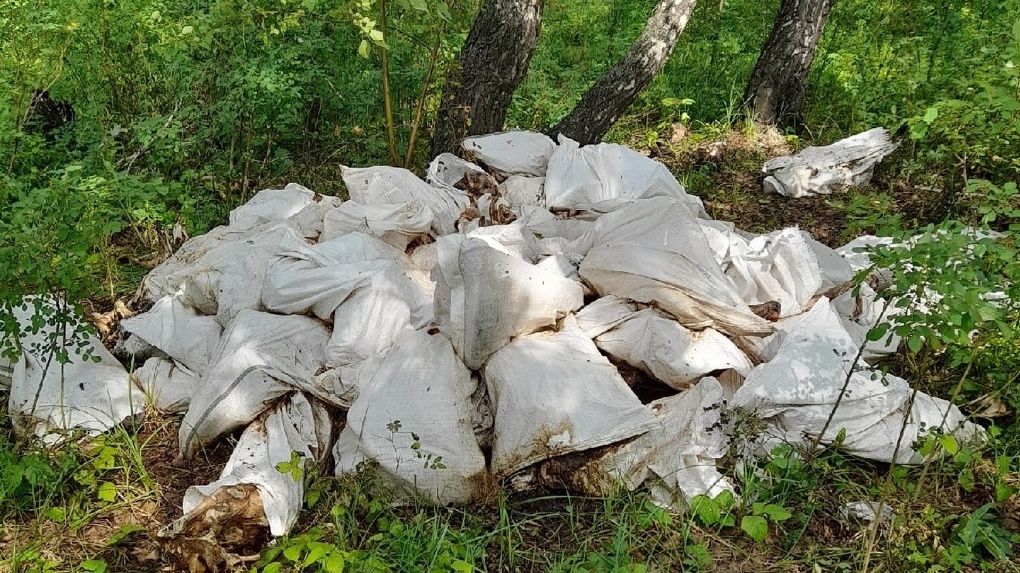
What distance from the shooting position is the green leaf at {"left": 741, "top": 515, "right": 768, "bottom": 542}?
1972mm

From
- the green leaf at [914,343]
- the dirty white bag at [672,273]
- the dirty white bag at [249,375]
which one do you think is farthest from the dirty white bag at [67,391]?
the green leaf at [914,343]

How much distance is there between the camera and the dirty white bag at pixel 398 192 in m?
3.07

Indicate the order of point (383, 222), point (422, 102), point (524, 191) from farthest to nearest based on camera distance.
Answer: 1. point (422, 102)
2. point (524, 191)
3. point (383, 222)

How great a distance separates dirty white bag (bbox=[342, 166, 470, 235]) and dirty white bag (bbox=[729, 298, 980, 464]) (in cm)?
142

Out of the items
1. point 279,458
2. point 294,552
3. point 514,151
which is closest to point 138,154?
point 514,151

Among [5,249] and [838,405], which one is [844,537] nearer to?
[838,405]

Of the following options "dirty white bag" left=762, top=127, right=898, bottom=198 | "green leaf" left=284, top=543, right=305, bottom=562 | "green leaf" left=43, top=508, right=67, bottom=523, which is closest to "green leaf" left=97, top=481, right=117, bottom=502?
"green leaf" left=43, top=508, right=67, bottom=523

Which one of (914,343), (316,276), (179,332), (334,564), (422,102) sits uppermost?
(914,343)

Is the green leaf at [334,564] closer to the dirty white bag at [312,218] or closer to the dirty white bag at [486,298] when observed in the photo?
the dirty white bag at [486,298]

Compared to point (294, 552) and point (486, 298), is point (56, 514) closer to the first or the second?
point (294, 552)

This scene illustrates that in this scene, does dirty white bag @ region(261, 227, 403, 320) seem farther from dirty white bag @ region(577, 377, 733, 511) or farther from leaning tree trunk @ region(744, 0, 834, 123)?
leaning tree trunk @ region(744, 0, 834, 123)

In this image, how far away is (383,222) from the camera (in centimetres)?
286

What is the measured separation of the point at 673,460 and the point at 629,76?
2.55 metres

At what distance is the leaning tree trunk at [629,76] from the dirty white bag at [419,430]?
2228mm
